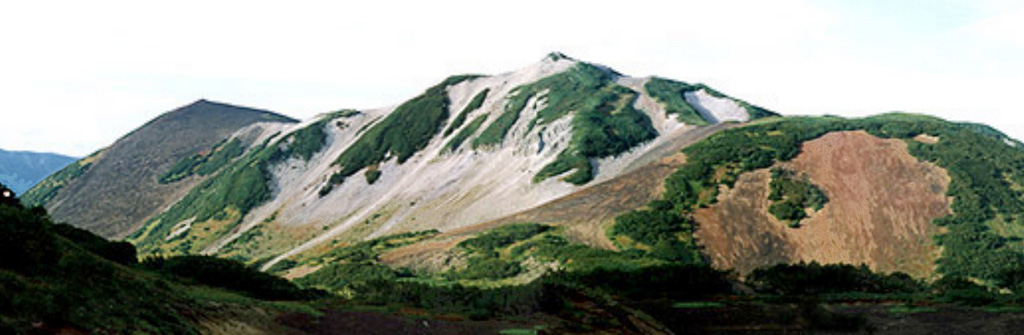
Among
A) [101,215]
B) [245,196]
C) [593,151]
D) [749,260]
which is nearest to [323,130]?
[245,196]

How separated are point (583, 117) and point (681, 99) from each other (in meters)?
26.4

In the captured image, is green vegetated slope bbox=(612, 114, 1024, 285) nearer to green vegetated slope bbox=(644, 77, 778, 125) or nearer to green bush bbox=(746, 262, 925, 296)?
green bush bbox=(746, 262, 925, 296)

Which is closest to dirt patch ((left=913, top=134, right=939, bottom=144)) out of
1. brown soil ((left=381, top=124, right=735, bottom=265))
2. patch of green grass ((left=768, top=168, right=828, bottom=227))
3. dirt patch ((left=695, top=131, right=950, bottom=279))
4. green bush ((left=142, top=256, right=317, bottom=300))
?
dirt patch ((left=695, top=131, right=950, bottom=279))

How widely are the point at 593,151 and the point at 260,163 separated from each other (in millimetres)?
83569

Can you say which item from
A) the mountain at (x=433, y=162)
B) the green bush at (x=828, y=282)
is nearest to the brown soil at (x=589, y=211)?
the mountain at (x=433, y=162)

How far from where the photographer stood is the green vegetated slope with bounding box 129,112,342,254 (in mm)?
133000

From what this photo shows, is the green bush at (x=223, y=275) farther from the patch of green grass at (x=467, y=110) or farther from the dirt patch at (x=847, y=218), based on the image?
the patch of green grass at (x=467, y=110)

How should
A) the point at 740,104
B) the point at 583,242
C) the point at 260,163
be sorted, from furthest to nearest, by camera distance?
1. the point at 260,163
2. the point at 740,104
3. the point at 583,242

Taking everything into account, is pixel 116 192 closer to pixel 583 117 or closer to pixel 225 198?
pixel 225 198

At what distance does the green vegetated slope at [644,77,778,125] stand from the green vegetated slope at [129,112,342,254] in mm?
78018

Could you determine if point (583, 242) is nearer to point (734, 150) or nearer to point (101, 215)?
point (734, 150)

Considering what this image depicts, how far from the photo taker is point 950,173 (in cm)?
7344

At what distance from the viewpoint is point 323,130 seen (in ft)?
561

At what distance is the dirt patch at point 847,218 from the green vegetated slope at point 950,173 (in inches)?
61.9
